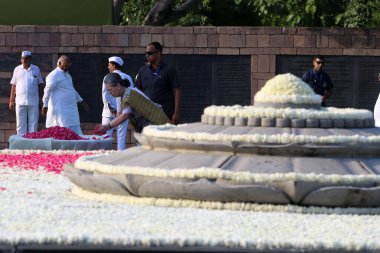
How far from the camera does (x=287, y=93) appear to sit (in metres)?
5.33

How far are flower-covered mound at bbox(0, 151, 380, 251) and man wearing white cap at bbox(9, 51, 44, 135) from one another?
460 inches

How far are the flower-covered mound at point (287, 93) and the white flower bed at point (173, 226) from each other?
2.47 feet

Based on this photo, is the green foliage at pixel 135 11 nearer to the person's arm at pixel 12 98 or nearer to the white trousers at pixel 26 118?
the person's arm at pixel 12 98

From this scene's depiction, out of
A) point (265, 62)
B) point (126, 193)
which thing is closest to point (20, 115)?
point (265, 62)

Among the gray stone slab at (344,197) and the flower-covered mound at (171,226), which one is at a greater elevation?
the gray stone slab at (344,197)

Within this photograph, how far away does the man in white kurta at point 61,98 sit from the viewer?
48.6 ft

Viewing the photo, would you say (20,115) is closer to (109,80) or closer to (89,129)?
(89,129)

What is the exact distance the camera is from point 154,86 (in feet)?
35.0

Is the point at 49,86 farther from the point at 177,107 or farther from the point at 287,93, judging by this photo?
the point at 287,93

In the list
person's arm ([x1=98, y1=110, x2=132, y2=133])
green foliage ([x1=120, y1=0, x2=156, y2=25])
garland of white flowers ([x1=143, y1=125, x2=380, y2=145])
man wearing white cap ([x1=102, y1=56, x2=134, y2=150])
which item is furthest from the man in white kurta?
garland of white flowers ([x1=143, y1=125, x2=380, y2=145])

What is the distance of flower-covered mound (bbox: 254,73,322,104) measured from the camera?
208 inches

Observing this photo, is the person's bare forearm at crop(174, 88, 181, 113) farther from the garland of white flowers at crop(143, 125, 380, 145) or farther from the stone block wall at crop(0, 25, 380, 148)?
the stone block wall at crop(0, 25, 380, 148)

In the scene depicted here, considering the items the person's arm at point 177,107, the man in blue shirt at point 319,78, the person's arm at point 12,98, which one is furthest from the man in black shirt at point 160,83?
the person's arm at point 12,98

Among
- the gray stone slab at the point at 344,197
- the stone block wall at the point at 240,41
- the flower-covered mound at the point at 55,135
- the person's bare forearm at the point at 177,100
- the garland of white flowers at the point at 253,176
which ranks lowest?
the flower-covered mound at the point at 55,135
